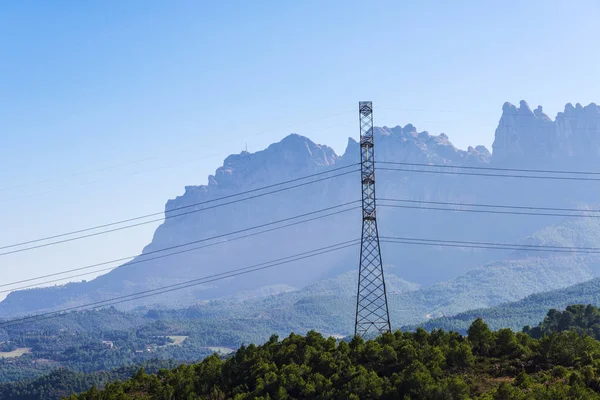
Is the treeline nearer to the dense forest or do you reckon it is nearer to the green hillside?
the dense forest

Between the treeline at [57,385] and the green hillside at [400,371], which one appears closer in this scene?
the green hillside at [400,371]

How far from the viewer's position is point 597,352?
199ft

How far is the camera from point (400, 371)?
58.8 m

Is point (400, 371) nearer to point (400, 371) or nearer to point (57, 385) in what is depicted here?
point (400, 371)

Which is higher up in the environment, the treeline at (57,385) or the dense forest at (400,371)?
the dense forest at (400,371)

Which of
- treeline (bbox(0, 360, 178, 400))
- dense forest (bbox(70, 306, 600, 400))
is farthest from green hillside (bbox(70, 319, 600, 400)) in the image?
treeline (bbox(0, 360, 178, 400))

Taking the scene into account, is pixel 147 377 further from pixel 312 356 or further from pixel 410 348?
pixel 410 348

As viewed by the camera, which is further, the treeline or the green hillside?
the treeline

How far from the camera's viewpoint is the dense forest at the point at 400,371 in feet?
175

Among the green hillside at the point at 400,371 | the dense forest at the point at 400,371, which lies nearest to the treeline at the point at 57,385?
the dense forest at the point at 400,371

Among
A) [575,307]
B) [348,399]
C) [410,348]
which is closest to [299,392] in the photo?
[348,399]

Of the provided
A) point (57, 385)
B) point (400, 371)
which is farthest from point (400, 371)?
point (57, 385)

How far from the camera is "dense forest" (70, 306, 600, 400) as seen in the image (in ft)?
175

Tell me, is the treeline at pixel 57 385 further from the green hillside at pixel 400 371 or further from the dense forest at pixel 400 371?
the green hillside at pixel 400 371
